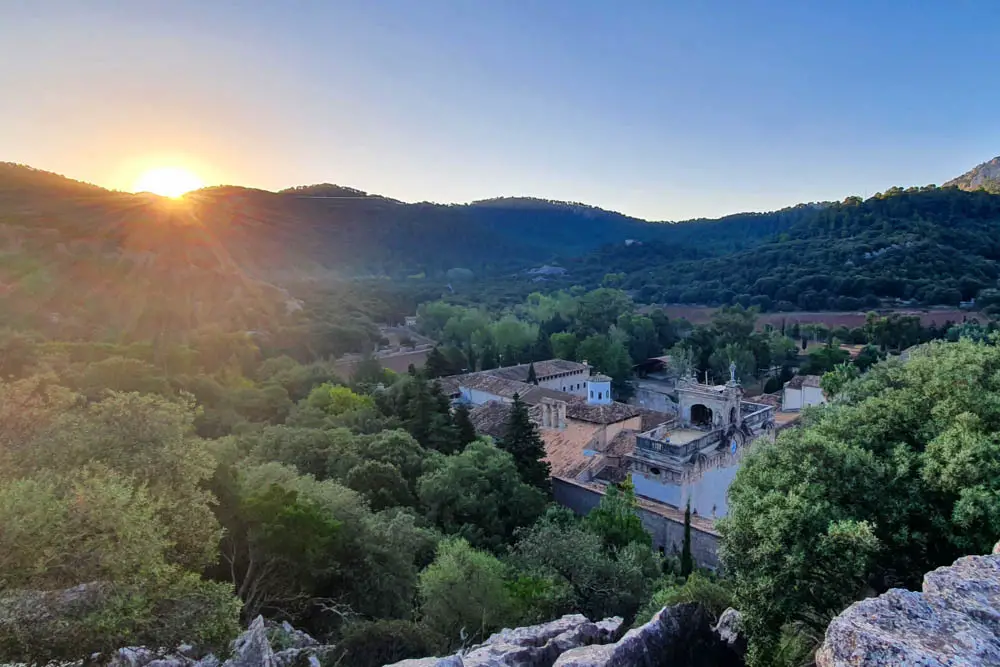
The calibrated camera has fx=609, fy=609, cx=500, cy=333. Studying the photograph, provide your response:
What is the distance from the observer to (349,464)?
20719 millimetres

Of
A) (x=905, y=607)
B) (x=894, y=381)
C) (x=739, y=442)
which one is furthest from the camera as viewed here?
(x=739, y=442)

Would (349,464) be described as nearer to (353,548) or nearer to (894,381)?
(353,548)

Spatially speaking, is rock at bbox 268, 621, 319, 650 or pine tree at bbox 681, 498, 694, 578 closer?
rock at bbox 268, 621, 319, 650

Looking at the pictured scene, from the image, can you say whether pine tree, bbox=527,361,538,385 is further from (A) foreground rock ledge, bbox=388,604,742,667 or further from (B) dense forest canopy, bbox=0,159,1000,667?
(A) foreground rock ledge, bbox=388,604,742,667

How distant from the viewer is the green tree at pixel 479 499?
1972 centimetres

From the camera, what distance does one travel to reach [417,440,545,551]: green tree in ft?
64.7

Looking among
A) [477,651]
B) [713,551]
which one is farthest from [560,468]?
[477,651]

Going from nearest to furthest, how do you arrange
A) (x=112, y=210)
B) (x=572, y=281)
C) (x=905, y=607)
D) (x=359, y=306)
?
(x=905, y=607) → (x=112, y=210) → (x=359, y=306) → (x=572, y=281)

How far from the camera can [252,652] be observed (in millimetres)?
8625

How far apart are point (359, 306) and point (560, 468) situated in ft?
196

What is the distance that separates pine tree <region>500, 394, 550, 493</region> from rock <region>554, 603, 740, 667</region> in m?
12.4

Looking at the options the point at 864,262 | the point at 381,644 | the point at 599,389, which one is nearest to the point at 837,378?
the point at 599,389

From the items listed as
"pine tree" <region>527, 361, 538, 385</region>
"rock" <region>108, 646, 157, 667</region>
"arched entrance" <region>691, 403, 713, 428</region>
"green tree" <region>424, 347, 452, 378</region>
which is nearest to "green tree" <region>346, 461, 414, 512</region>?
"rock" <region>108, 646, 157, 667</region>

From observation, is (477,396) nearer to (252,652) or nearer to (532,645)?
(532,645)
